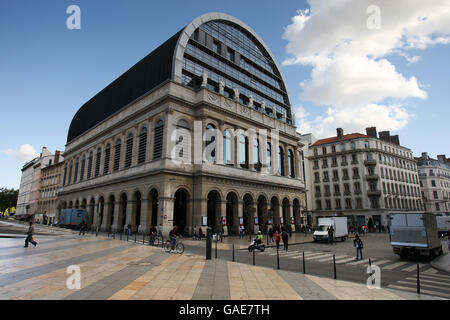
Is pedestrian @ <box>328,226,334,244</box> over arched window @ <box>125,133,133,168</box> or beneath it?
beneath

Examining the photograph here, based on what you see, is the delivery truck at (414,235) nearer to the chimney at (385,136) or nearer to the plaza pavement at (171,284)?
the plaza pavement at (171,284)

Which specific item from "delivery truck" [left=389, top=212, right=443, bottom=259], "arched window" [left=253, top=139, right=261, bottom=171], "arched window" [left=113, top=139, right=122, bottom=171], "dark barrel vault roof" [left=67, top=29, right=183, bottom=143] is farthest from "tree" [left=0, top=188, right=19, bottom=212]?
"delivery truck" [left=389, top=212, right=443, bottom=259]

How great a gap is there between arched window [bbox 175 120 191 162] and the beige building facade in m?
0.13

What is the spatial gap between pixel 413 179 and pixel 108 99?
74463mm

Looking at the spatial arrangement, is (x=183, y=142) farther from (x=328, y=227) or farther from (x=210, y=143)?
(x=328, y=227)

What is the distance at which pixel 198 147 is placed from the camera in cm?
3484

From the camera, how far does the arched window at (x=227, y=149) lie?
37.7 m

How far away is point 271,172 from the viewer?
45312 mm

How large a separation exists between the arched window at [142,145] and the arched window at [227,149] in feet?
36.0

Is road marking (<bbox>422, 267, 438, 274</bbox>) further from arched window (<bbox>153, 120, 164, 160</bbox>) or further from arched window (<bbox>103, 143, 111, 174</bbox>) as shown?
arched window (<bbox>103, 143, 111, 174</bbox>)

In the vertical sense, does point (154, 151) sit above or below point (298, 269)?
above

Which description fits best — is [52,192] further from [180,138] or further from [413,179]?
[413,179]

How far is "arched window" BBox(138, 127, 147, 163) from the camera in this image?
3693 centimetres
